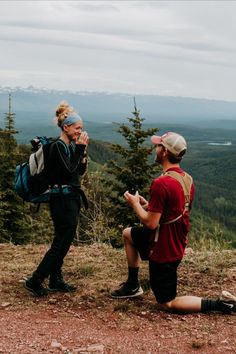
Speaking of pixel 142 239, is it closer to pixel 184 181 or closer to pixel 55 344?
pixel 184 181

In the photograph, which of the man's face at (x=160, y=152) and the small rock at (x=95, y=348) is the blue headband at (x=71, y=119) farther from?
the small rock at (x=95, y=348)

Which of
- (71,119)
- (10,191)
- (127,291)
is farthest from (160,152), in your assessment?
(10,191)

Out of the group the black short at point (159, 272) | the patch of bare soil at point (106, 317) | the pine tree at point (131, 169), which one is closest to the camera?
the patch of bare soil at point (106, 317)

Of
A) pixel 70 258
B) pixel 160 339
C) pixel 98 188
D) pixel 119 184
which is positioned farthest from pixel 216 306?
pixel 119 184

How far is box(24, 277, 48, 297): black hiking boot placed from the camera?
20.7 feet

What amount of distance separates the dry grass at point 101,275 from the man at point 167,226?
0.48 m

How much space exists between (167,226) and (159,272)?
0.59 metres

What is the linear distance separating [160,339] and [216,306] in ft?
3.29

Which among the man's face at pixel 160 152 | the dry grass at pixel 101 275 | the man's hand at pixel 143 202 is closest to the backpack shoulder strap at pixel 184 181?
the man's face at pixel 160 152

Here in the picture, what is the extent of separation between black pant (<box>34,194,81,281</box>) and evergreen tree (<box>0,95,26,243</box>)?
48.9 feet

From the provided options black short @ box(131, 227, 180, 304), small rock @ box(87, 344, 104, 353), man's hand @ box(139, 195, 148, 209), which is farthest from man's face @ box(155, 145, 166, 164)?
small rock @ box(87, 344, 104, 353)

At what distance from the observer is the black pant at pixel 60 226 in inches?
238

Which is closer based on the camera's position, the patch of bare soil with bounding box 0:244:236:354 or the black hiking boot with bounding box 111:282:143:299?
the patch of bare soil with bounding box 0:244:236:354

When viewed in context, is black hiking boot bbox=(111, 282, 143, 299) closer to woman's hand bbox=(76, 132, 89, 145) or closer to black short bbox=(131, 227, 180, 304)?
A: black short bbox=(131, 227, 180, 304)
